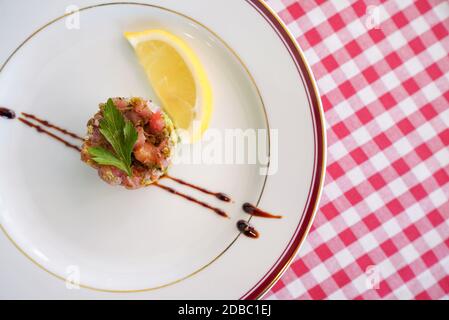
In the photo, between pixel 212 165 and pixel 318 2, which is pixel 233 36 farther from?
pixel 212 165

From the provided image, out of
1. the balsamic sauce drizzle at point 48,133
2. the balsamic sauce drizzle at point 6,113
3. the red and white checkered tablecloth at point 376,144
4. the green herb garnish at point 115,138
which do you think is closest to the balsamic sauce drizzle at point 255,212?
the red and white checkered tablecloth at point 376,144

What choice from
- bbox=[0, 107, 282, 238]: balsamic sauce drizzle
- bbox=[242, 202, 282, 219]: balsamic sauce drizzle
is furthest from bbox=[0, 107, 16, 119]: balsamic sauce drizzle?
bbox=[242, 202, 282, 219]: balsamic sauce drizzle

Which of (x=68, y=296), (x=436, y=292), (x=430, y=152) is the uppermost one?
(x=430, y=152)

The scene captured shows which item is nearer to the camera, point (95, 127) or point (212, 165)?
point (95, 127)

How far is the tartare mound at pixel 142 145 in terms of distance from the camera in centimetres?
186

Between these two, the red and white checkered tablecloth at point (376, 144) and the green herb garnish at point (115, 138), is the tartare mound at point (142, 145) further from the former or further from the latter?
the red and white checkered tablecloth at point (376, 144)

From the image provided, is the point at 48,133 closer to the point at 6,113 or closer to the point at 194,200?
the point at 6,113

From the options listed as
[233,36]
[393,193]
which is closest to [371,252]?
[393,193]

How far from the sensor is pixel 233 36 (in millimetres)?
1938

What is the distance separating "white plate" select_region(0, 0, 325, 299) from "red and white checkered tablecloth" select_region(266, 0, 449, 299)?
0.33 m

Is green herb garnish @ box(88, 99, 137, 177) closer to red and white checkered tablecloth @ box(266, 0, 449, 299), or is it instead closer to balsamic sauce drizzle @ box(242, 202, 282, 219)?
balsamic sauce drizzle @ box(242, 202, 282, 219)

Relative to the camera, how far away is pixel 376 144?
2068mm

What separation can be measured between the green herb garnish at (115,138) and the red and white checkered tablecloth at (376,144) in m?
0.95

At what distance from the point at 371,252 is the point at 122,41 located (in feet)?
5.40
